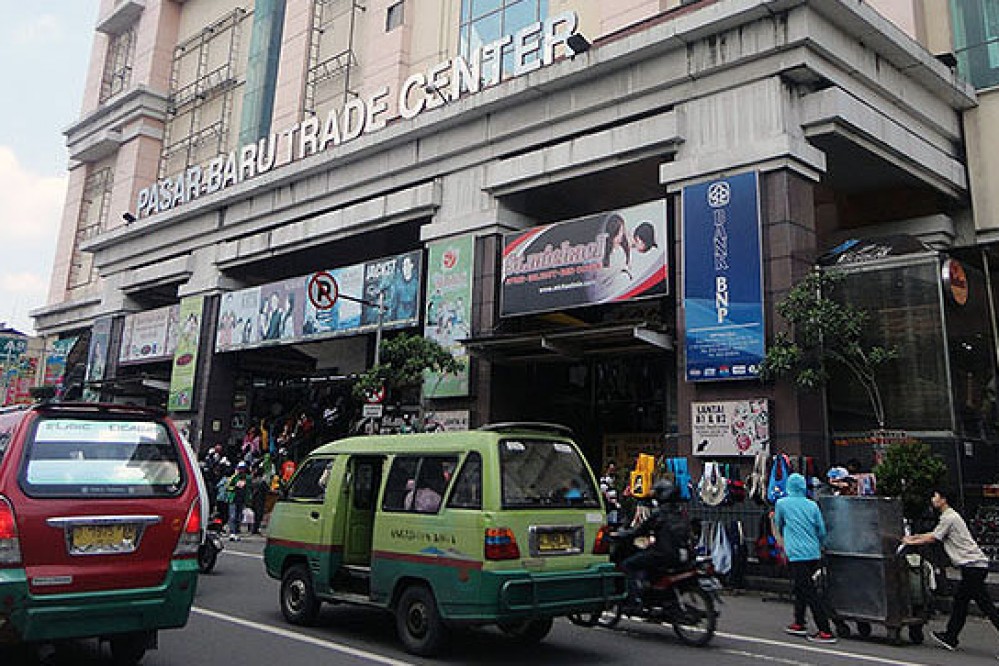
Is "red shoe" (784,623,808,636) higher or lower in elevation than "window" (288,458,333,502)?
lower

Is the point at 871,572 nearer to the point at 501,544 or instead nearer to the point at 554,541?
the point at 554,541

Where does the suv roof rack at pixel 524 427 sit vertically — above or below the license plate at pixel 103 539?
above

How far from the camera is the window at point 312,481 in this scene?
8.75 m

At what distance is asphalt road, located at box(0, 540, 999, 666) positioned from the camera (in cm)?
696

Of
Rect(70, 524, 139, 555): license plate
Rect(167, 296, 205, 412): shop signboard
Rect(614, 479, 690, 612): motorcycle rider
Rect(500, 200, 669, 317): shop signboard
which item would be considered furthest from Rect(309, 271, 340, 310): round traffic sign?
Rect(70, 524, 139, 555): license plate

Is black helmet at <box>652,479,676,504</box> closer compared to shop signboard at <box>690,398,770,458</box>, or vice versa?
black helmet at <box>652,479,676,504</box>

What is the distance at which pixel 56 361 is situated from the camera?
146 feet

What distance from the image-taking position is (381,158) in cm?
2486

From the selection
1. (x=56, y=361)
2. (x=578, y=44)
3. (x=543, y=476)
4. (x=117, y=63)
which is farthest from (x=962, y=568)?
(x=117, y=63)

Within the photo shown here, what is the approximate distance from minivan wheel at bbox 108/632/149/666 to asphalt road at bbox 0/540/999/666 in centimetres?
17

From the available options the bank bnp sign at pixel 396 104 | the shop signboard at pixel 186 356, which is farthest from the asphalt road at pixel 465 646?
the shop signboard at pixel 186 356

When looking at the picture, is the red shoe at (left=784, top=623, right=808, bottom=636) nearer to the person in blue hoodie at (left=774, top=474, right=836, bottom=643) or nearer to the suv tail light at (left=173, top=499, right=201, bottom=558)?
the person in blue hoodie at (left=774, top=474, right=836, bottom=643)

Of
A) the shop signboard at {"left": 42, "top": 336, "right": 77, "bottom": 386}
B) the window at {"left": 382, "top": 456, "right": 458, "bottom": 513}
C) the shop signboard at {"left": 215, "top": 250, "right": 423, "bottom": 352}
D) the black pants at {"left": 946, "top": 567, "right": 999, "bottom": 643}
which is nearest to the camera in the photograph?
the window at {"left": 382, "top": 456, "right": 458, "bottom": 513}

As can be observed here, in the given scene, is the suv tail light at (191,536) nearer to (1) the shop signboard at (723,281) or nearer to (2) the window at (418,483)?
(2) the window at (418,483)
